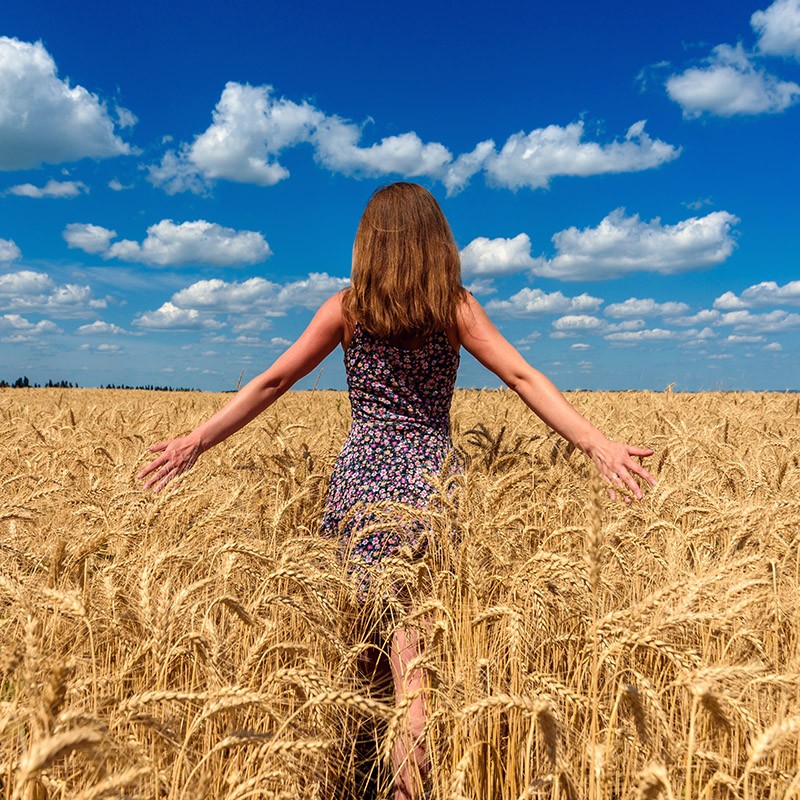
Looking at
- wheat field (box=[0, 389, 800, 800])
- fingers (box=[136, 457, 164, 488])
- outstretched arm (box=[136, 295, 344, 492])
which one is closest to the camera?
wheat field (box=[0, 389, 800, 800])

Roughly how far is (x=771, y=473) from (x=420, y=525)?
2523 millimetres

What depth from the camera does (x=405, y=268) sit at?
2.83 metres

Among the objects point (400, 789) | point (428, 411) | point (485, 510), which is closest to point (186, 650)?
point (400, 789)

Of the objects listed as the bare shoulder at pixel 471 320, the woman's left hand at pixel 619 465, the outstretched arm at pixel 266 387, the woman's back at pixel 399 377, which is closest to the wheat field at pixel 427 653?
the woman's left hand at pixel 619 465

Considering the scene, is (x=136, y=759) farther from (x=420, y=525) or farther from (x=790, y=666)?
(x=790, y=666)

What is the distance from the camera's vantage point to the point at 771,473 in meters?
3.92

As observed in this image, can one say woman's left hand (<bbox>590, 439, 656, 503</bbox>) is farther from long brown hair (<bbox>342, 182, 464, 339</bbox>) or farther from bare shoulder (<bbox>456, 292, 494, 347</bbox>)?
long brown hair (<bbox>342, 182, 464, 339</bbox>)

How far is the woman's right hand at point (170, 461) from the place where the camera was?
2740 mm

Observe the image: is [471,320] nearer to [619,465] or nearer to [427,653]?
[619,465]

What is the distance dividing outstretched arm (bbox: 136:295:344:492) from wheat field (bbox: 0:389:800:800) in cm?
25

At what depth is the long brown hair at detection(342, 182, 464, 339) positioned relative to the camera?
2.82m

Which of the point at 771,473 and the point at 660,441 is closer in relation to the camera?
the point at 771,473

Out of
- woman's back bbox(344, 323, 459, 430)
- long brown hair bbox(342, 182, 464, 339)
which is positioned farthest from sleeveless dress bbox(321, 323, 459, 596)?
long brown hair bbox(342, 182, 464, 339)

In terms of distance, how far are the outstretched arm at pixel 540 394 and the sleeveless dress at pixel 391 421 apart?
0.43 ft
